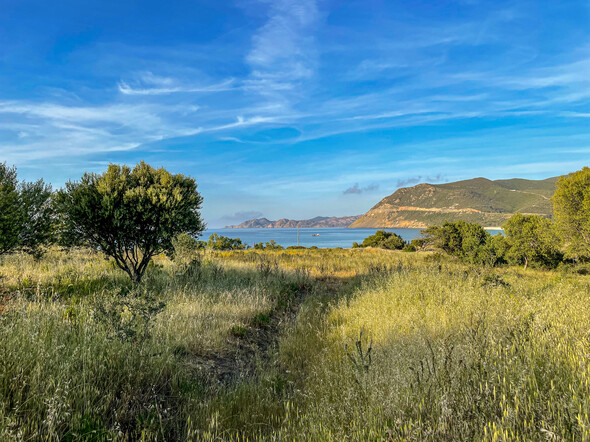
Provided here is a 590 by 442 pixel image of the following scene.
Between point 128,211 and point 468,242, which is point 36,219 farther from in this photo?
point 468,242

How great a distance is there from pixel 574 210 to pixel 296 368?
1087 inches

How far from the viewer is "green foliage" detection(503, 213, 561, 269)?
25203 millimetres

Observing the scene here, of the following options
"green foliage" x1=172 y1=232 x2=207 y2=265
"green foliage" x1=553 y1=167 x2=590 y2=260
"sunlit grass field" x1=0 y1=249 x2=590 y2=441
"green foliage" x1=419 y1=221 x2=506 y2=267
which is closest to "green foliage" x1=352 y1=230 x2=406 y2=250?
"green foliage" x1=419 y1=221 x2=506 y2=267

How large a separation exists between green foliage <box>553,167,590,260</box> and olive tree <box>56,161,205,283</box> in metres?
26.8

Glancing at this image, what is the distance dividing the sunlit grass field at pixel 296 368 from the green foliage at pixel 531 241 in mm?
22374

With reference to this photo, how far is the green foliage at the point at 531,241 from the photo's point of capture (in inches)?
992

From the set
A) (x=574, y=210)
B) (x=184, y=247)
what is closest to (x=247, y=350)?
(x=184, y=247)

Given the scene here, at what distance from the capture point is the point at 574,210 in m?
22.9


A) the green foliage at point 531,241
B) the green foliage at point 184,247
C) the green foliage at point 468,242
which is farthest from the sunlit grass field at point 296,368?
the green foliage at point 531,241

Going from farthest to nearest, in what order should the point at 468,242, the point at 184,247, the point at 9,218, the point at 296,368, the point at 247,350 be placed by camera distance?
the point at 468,242, the point at 184,247, the point at 9,218, the point at 247,350, the point at 296,368

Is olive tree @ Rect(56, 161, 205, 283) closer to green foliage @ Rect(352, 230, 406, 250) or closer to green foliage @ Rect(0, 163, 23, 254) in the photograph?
green foliage @ Rect(0, 163, 23, 254)

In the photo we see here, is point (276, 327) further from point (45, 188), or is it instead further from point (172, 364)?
point (45, 188)

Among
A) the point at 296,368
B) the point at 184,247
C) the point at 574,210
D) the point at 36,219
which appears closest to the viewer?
the point at 296,368

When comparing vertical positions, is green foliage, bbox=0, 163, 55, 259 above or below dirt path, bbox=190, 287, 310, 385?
above
